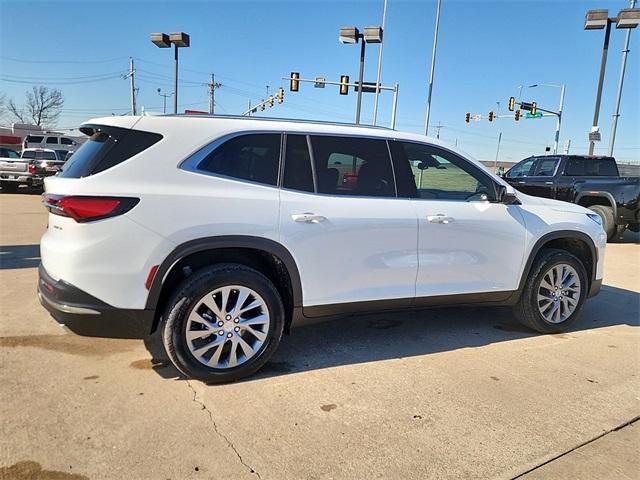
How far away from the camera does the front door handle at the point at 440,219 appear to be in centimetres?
401

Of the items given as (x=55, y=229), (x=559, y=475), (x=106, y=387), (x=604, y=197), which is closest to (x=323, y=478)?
(x=559, y=475)

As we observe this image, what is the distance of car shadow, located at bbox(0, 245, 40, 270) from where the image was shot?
21.5 ft

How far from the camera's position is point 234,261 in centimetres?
353

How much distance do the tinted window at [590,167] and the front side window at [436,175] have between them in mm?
8678

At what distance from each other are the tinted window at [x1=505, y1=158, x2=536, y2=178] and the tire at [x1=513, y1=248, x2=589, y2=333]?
859 centimetres

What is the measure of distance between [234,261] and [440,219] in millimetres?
1707

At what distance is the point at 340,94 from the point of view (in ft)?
81.9

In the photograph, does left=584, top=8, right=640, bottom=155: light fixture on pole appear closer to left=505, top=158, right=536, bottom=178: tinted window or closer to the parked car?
left=505, top=158, right=536, bottom=178: tinted window

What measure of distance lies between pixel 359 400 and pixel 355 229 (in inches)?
47.8

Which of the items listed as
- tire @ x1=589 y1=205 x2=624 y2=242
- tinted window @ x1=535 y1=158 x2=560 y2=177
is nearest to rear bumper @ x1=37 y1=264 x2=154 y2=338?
tire @ x1=589 y1=205 x2=624 y2=242

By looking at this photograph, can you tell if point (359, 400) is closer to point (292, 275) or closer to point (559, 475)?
point (292, 275)

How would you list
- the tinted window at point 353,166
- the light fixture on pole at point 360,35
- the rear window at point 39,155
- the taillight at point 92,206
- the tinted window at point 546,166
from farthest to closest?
the light fixture on pole at point 360,35 < the rear window at point 39,155 < the tinted window at point 546,166 < the tinted window at point 353,166 < the taillight at point 92,206

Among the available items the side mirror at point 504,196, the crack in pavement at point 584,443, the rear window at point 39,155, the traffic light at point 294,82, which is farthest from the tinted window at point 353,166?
the traffic light at point 294,82

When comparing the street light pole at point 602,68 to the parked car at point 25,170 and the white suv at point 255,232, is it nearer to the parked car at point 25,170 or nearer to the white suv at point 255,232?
the white suv at point 255,232
